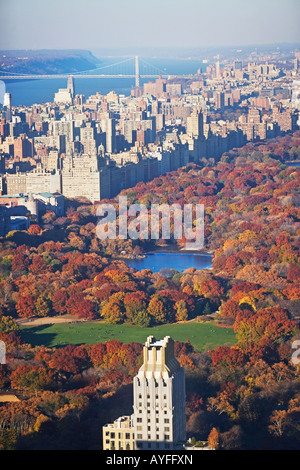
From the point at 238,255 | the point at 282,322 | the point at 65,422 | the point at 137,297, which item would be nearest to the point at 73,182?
the point at 238,255

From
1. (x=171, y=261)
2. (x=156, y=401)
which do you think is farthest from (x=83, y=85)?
(x=156, y=401)

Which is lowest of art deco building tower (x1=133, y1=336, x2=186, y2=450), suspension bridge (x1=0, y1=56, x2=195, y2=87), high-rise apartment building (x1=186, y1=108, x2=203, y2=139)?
suspension bridge (x1=0, y1=56, x2=195, y2=87)

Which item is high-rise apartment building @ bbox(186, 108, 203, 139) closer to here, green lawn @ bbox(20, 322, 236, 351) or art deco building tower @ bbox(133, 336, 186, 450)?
green lawn @ bbox(20, 322, 236, 351)

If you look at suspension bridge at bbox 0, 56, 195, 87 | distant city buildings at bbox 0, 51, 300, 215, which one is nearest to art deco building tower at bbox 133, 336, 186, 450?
distant city buildings at bbox 0, 51, 300, 215

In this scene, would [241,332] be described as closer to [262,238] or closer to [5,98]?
[262,238]

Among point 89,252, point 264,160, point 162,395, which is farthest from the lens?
point 264,160

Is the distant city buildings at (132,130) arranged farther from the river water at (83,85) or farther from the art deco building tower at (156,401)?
the art deco building tower at (156,401)

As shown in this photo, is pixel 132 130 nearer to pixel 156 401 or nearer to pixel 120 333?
pixel 120 333
